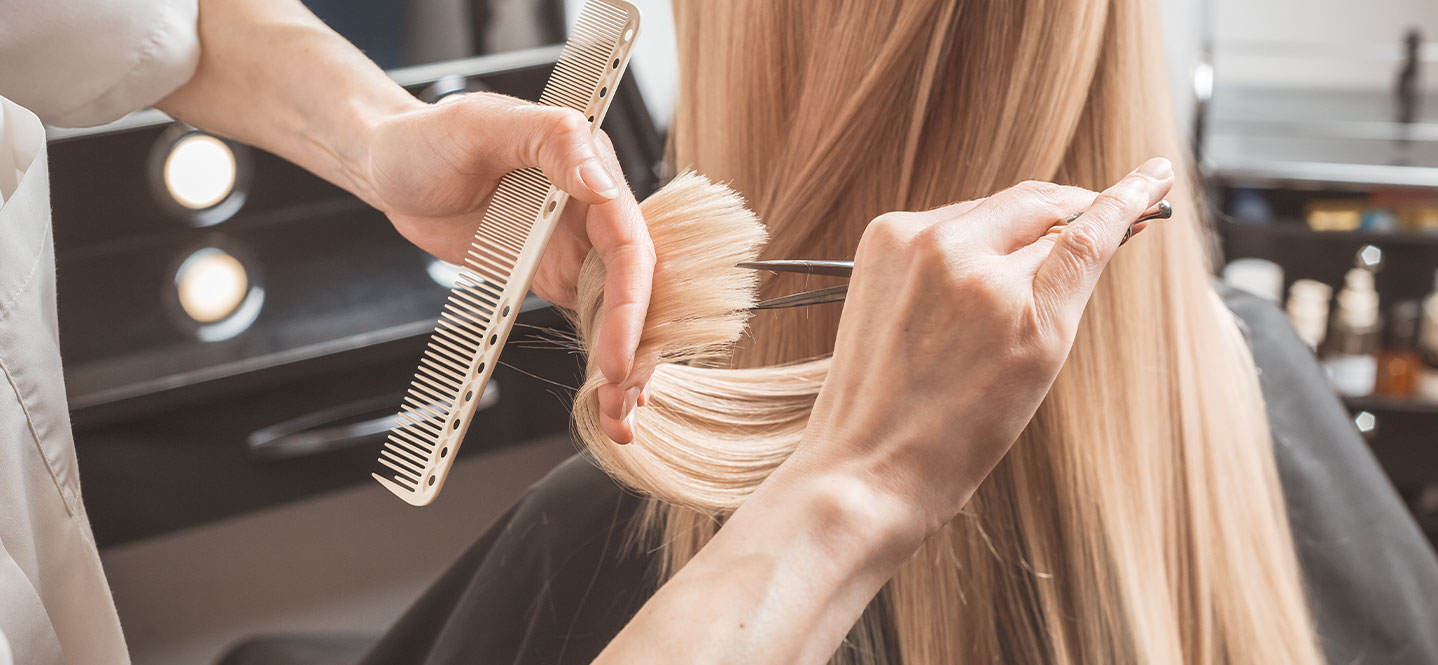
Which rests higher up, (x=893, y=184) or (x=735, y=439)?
(x=893, y=184)

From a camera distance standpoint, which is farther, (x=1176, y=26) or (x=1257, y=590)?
(x=1176, y=26)

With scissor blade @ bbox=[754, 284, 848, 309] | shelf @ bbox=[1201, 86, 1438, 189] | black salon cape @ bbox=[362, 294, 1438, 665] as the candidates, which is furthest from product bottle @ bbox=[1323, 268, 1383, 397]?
scissor blade @ bbox=[754, 284, 848, 309]

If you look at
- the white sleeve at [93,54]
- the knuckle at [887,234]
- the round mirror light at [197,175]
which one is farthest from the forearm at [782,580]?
the round mirror light at [197,175]

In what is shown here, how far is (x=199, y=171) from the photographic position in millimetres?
1526

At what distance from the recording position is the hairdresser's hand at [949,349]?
1.56 ft

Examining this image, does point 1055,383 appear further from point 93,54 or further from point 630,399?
→ point 93,54

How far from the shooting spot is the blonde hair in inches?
28.6

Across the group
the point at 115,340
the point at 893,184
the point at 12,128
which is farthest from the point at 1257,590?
the point at 115,340

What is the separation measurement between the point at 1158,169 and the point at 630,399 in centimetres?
32

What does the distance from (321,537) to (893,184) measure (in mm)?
1503

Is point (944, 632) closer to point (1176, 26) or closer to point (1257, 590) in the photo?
point (1257, 590)

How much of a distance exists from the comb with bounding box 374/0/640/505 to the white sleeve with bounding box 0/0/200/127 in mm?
391

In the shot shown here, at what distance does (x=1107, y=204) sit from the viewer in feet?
1.70

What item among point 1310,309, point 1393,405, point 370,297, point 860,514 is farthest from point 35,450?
point 1393,405
